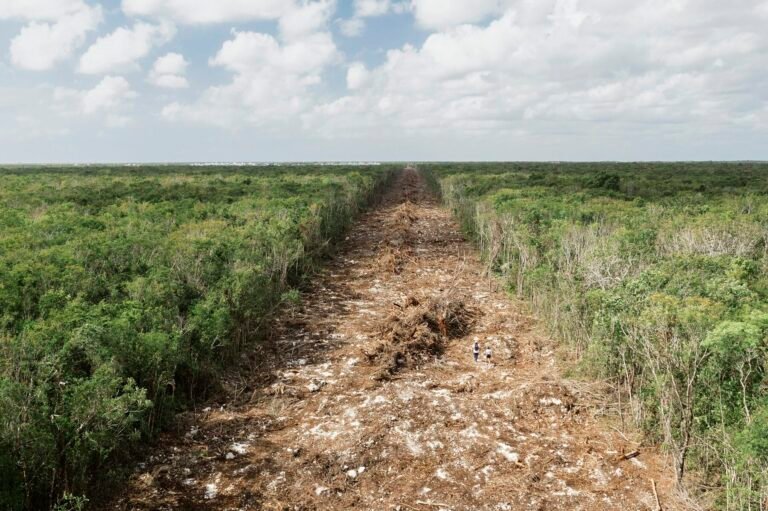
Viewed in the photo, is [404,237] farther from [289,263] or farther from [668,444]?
[668,444]

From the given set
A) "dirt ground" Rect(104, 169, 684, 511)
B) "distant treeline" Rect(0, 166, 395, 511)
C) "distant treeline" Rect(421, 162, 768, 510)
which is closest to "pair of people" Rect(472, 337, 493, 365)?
"dirt ground" Rect(104, 169, 684, 511)

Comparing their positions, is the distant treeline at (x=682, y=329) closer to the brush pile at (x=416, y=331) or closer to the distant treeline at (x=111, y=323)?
the brush pile at (x=416, y=331)

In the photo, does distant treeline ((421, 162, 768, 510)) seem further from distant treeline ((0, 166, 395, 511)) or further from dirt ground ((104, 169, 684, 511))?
distant treeline ((0, 166, 395, 511))

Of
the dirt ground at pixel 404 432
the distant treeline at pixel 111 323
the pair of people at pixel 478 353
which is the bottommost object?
the dirt ground at pixel 404 432

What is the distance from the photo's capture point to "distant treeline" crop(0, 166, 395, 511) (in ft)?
17.4

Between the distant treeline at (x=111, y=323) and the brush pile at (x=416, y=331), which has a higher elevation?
the distant treeline at (x=111, y=323)

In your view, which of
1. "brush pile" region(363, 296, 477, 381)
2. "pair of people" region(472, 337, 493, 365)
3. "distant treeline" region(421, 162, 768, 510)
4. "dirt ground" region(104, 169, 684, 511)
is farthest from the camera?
"brush pile" region(363, 296, 477, 381)

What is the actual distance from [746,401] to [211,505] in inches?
235

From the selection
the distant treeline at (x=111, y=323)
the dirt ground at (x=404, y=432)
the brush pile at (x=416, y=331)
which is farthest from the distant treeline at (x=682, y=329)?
the distant treeline at (x=111, y=323)

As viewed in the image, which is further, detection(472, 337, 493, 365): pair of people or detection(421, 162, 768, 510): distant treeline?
detection(472, 337, 493, 365): pair of people


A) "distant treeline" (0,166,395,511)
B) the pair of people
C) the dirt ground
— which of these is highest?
"distant treeline" (0,166,395,511)

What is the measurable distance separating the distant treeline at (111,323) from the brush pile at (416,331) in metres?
2.73

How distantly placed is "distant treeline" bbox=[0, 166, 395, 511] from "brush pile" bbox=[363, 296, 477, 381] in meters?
2.73

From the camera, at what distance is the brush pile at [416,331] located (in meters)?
9.72
